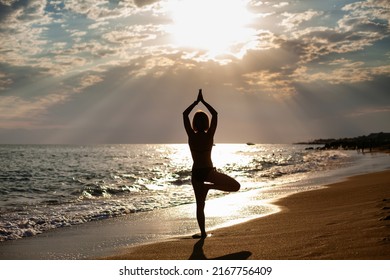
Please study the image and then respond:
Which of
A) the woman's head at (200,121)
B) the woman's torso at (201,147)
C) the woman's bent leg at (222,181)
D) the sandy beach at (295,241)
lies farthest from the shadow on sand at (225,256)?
the woman's head at (200,121)

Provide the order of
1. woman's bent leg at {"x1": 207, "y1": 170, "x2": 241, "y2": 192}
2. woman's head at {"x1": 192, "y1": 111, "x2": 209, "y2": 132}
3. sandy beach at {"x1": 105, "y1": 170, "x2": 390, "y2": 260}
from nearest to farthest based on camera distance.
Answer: sandy beach at {"x1": 105, "y1": 170, "x2": 390, "y2": 260} < woman's bent leg at {"x1": 207, "y1": 170, "x2": 241, "y2": 192} < woman's head at {"x1": 192, "y1": 111, "x2": 209, "y2": 132}

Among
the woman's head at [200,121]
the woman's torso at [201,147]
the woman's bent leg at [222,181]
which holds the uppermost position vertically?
the woman's head at [200,121]

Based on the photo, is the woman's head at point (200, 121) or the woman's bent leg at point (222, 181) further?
the woman's head at point (200, 121)

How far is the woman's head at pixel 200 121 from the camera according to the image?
272 inches

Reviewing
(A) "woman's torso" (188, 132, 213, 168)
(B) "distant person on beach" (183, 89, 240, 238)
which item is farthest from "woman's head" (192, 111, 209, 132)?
(A) "woman's torso" (188, 132, 213, 168)

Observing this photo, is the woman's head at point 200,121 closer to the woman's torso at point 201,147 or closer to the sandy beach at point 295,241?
the woman's torso at point 201,147

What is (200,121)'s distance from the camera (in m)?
6.90

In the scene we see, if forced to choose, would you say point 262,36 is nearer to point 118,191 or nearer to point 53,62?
point 53,62

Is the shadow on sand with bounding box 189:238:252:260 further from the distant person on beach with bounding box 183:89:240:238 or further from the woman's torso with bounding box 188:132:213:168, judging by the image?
the woman's torso with bounding box 188:132:213:168

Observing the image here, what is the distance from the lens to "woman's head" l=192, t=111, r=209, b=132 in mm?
6898

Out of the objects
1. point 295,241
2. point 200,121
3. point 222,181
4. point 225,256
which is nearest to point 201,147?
point 200,121

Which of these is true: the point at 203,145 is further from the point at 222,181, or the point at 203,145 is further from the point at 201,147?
the point at 222,181
